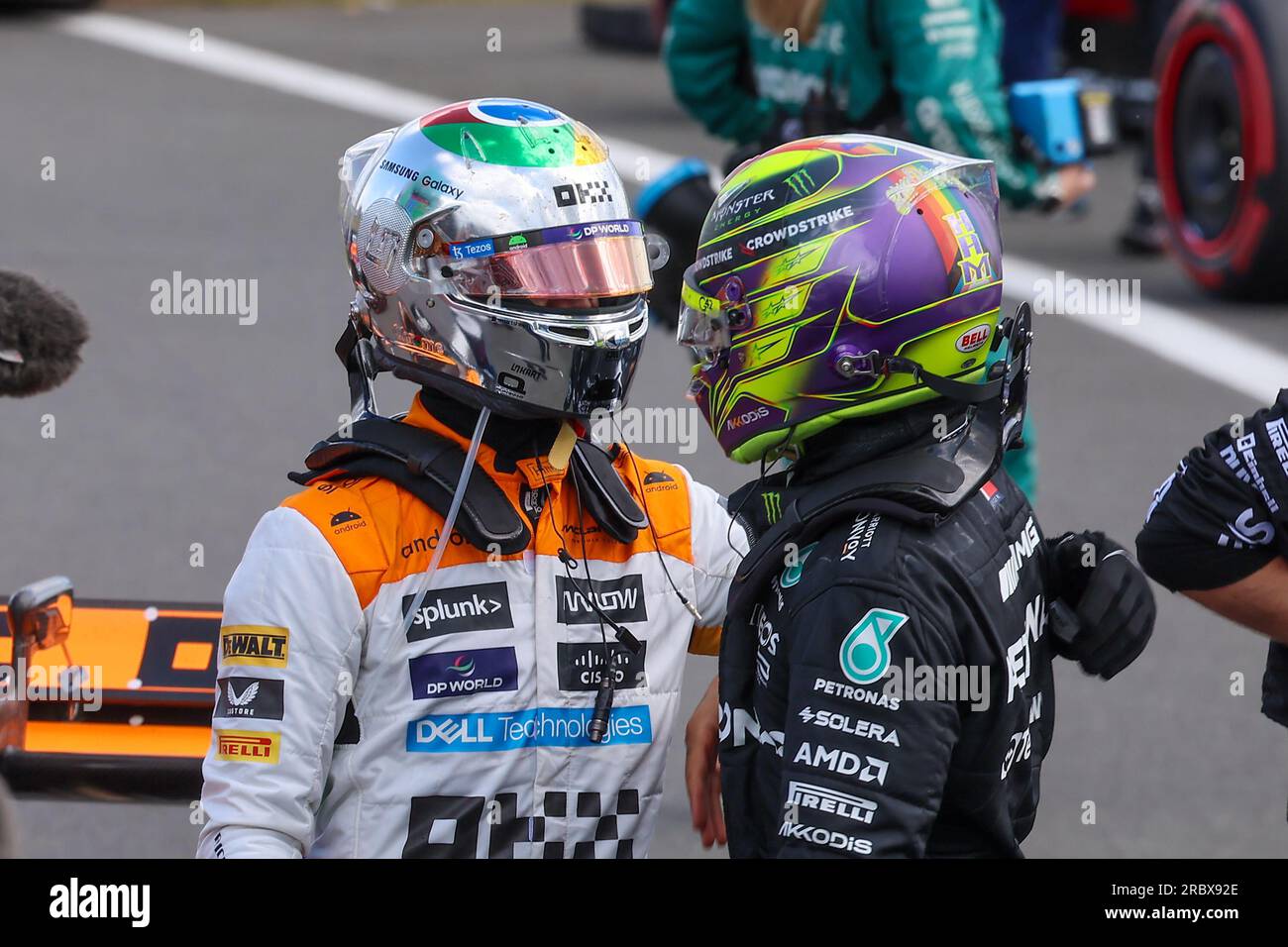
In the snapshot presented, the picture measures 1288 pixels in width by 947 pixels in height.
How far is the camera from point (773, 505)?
2658mm

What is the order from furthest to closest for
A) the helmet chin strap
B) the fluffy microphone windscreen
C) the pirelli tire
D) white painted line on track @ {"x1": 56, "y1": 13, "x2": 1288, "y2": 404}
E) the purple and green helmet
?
white painted line on track @ {"x1": 56, "y1": 13, "x2": 1288, "y2": 404}, the pirelli tire, the fluffy microphone windscreen, the helmet chin strap, the purple and green helmet

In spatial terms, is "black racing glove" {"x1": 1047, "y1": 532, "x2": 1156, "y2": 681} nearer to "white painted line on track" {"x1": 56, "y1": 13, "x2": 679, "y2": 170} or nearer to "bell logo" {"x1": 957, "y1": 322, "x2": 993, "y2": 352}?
"bell logo" {"x1": 957, "y1": 322, "x2": 993, "y2": 352}

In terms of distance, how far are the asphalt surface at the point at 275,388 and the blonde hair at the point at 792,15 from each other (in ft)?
5.93

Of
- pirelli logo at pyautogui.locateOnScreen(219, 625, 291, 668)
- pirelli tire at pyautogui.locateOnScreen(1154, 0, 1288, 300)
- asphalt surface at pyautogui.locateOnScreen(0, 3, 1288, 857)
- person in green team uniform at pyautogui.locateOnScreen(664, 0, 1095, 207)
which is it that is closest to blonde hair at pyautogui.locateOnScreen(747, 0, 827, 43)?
person in green team uniform at pyautogui.locateOnScreen(664, 0, 1095, 207)

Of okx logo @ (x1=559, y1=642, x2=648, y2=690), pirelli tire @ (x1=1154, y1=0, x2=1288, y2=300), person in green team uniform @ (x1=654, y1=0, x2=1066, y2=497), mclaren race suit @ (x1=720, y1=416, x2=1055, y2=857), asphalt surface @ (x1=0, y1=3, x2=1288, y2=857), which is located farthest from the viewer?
pirelli tire @ (x1=1154, y1=0, x2=1288, y2=300)

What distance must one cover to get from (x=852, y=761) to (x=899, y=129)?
9.35 ft

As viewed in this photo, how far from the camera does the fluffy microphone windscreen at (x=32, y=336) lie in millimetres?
2938

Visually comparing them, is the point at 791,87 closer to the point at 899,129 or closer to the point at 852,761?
the point at 899,129

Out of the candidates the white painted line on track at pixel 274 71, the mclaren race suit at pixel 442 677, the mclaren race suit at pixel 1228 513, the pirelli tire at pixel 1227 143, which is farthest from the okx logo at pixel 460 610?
the white painted line on track at pixel 274 71

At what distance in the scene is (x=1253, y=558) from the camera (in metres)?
2.84

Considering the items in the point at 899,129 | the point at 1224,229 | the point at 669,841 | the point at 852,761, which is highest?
the point at 899,129

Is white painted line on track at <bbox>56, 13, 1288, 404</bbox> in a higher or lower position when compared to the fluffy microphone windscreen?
lower

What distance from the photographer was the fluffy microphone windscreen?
2.94 metres
